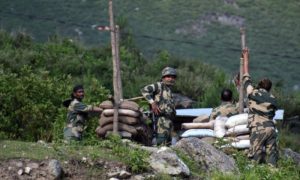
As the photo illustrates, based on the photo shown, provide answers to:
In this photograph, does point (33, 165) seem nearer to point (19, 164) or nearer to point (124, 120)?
point (19, 164)

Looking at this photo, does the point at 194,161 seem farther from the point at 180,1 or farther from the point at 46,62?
the point at 180,1

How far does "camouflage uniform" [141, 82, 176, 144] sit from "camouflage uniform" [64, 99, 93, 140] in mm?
932

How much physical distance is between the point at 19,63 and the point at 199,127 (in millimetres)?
8382

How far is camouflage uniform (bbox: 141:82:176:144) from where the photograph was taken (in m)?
13.2

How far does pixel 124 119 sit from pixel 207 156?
169cm

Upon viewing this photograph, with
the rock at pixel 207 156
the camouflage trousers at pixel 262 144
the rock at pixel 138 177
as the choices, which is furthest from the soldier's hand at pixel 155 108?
the rock at pixel 138 177

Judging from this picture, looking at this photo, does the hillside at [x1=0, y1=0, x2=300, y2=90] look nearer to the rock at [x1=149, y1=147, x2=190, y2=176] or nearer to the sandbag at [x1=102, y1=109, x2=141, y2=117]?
the sandbag at [x1=102, y1=109, x2=141, y2=117]

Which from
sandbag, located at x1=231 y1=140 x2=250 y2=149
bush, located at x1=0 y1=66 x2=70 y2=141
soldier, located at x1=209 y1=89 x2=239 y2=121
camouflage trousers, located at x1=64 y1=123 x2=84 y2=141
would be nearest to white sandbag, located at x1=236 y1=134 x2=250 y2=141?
sandbag, located at x1=231 y1=140 x2=250 y2=149

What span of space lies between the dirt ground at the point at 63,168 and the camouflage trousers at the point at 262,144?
2611 millimetres

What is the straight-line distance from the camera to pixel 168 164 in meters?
10.4

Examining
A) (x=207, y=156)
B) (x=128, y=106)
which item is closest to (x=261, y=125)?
(x=207, y=156)

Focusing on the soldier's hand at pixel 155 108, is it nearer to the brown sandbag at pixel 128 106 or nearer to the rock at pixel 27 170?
the brown sandbag at pixel 128 106

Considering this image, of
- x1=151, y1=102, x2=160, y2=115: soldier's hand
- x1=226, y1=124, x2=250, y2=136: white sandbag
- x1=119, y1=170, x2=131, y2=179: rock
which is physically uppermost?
x1=151, y1=102, x2=160, y2=115: soldier's hand

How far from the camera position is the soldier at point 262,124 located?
12211 millimetres
